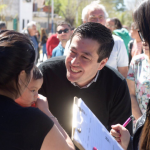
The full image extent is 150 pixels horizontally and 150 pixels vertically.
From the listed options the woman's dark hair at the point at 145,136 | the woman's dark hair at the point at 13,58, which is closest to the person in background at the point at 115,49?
the woman's dark hair at the point at 145,136

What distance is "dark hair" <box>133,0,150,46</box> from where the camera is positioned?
1882mm

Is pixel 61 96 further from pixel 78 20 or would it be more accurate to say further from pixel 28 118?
pixel 78 20

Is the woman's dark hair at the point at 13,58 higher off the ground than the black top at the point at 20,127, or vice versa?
the woman's dark hair at the point at 13,58

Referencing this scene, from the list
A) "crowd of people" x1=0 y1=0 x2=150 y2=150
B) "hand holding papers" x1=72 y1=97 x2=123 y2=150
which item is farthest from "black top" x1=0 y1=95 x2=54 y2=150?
"hand holding papers" x1=72 y1=97 x2=123 y2=150

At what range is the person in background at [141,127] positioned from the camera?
1482 mm

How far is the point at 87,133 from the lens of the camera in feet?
4.54

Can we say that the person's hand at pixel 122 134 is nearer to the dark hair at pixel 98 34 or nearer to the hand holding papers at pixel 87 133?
the hand holding papers at pixel 87 133

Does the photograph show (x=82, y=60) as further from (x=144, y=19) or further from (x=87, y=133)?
(x=87, y=133)

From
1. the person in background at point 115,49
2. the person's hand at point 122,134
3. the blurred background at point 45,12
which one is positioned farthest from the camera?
the blurred background at point 45,12

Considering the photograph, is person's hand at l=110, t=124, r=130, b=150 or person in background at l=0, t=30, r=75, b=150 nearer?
person in background at l=0, t=30, r=75, b=150

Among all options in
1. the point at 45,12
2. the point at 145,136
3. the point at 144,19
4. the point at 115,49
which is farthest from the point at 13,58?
the point at 45,12

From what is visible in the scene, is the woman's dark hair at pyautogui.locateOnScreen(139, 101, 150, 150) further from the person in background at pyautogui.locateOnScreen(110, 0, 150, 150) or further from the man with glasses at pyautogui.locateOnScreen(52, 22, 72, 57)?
the man with glasses at pyautogui.locateOnScreen(52, 22, 72, 57)

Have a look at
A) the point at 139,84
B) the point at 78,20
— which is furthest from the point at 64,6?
the point at 139,84

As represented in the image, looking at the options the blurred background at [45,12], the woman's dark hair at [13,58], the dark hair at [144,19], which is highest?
the dark hair at [144,19]
